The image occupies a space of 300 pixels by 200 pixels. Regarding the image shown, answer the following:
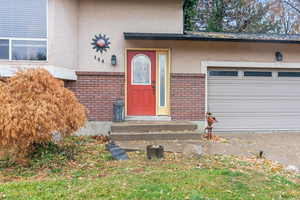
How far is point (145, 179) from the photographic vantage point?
3.71m

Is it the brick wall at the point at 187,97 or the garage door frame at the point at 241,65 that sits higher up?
the garage door frame at the point at 241,65

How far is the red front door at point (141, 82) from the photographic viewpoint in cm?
781

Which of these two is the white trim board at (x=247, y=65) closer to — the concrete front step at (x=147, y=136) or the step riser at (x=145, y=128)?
the step riser at (x=145, y=128)

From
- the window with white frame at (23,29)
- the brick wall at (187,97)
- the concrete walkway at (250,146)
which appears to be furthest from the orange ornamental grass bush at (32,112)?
the brick wall at (187,97)

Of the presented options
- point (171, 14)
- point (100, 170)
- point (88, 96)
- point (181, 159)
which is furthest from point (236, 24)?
point (100, 170)

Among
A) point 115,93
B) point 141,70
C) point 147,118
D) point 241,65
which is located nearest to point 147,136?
point 147,118

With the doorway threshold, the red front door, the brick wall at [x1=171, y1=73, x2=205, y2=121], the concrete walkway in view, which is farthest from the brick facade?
the concrete walkway

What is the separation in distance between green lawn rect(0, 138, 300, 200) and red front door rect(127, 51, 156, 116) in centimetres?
281

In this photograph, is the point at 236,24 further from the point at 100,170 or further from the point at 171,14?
the point at 100,170

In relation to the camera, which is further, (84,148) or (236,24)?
(236,24)

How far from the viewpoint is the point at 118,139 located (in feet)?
21.0

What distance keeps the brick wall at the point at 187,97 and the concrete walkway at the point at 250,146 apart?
1246mm

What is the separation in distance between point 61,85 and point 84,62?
273 cm

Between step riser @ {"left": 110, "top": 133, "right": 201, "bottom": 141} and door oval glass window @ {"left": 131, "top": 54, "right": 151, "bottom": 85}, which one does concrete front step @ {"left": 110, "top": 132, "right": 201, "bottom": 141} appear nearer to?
step riser @ {"left": 110, "top": 133, "right": 201, "bottom": 141}
